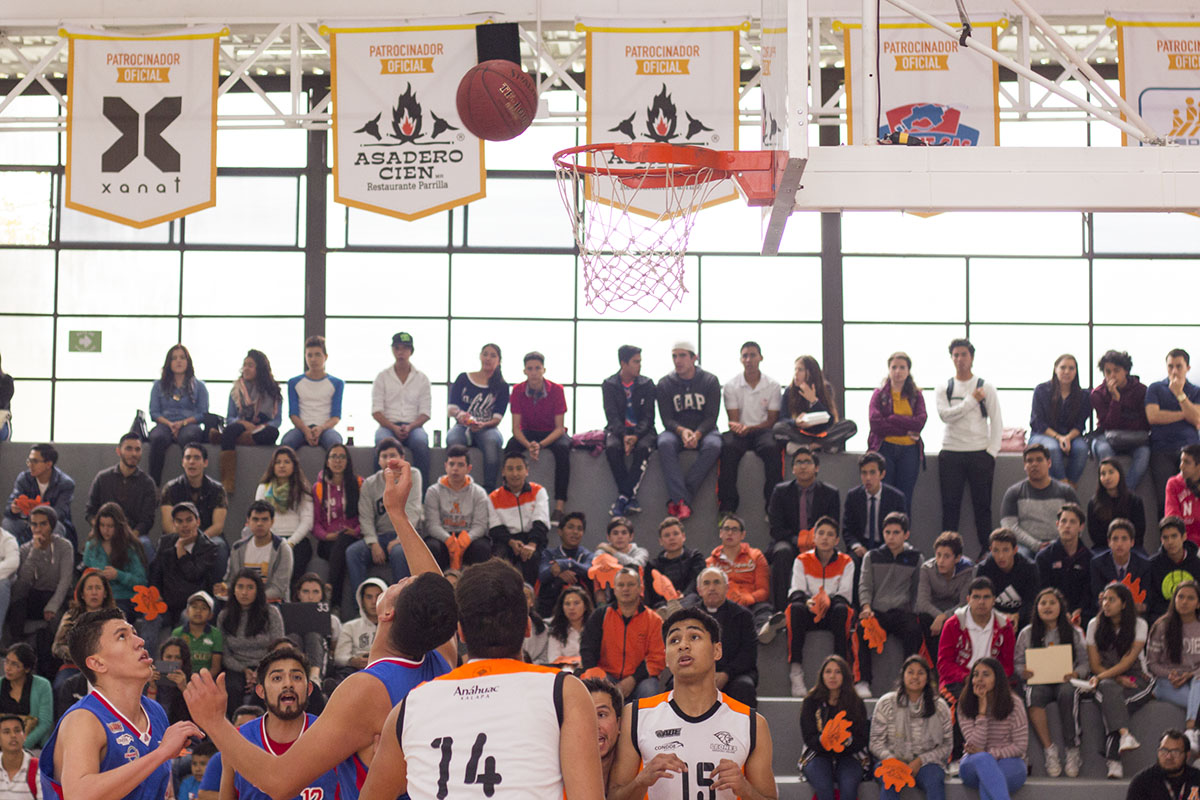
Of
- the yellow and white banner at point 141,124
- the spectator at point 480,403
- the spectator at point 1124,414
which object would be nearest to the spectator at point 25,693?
the spectator at point 480,403

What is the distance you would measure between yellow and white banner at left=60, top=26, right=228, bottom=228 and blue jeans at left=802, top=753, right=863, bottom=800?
23.6 feet

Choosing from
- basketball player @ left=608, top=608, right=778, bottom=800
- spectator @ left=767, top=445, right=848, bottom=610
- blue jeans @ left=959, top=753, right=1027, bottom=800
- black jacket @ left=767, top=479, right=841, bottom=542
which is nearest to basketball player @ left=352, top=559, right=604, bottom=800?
basketball player @ left=608, top=608, right=778, bottom=800

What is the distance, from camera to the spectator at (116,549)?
10.5m

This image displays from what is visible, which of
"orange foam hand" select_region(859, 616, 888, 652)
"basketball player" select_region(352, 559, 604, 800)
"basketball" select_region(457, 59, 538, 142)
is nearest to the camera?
"basketball player" select_region(352, 559, 604, 800)

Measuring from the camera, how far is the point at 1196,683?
9164 millimetres

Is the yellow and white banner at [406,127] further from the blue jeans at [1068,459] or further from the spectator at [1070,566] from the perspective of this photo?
the spectator at [1070,566]

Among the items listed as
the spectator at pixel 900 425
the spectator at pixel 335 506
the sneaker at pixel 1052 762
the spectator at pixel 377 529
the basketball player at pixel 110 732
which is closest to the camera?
the basketball player at pixel 110 732

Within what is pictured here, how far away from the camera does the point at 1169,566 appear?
10.1 meters

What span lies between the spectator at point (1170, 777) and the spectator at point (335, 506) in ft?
20.4

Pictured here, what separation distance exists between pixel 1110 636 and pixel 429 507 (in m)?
5.33

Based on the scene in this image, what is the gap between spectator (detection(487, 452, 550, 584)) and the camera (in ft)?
35.8

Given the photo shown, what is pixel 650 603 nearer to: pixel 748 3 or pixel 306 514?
pixel 306 514

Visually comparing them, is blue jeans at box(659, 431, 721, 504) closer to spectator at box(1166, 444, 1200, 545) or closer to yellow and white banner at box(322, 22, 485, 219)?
yellow and white banner at box(322, 22, 485, 219)

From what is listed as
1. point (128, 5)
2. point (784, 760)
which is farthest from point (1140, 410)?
point (128, 5)
